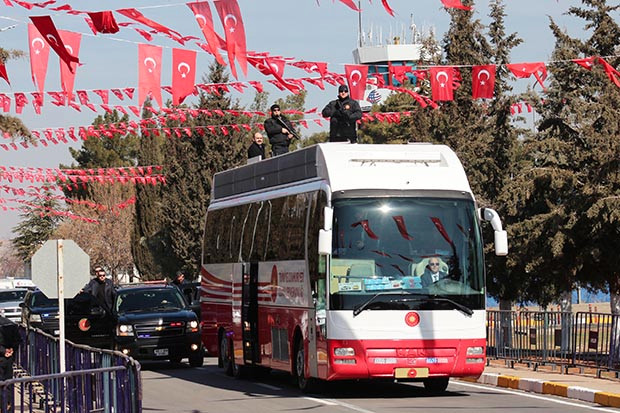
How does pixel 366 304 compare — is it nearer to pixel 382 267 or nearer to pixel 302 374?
pixel 382 267

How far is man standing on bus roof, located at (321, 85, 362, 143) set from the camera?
2203cm

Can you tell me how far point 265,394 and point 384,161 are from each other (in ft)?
13.5

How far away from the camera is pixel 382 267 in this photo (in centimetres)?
1853

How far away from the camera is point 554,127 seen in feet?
99.9

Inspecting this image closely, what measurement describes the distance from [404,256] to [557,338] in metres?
5.86

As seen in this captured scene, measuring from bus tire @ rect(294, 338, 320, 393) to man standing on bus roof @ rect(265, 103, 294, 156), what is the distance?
5619 mm

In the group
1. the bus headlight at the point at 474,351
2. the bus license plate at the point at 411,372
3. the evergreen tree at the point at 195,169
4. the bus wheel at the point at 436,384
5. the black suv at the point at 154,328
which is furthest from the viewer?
the evergreen tree at the point at 195,169

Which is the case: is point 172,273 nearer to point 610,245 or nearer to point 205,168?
point 205,168

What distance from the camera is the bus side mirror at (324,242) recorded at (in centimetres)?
1789

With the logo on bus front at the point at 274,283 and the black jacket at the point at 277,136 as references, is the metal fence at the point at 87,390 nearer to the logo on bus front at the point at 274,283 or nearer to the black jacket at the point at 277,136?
the logo on bus front at the point at 274,283

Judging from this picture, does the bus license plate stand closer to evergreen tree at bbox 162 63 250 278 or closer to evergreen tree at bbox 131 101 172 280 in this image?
evergreen tree at bbox 162 63 250 278

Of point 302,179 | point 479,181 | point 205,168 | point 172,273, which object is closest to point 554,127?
point 479,181

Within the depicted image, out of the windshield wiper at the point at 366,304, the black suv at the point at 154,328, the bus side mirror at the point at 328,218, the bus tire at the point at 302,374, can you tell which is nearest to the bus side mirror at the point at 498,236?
the windshield wiper at the point at 366,304

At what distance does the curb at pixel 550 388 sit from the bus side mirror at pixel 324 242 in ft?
14.1
